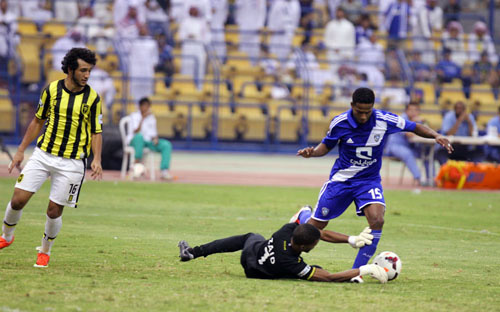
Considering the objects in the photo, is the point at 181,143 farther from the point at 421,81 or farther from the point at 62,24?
the point at 421,81

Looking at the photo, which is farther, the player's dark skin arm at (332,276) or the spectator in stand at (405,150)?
the spectator in stand at (405,150)

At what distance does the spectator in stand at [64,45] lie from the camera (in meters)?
25.9

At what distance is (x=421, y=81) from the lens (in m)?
29.4

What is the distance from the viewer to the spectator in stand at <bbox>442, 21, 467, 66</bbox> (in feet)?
99.4

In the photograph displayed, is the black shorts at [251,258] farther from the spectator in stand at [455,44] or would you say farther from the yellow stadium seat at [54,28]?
the spectator in stand at [455,44]

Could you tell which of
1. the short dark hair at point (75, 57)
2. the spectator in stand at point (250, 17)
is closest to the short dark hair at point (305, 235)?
the short dark hair at point (75, 57)

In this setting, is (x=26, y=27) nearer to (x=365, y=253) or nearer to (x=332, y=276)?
(x=365, y=253)

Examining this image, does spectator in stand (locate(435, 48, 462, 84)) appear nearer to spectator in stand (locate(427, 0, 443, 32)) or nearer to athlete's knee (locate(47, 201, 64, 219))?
spectator in stand (locate(427, 0, 443, 32))

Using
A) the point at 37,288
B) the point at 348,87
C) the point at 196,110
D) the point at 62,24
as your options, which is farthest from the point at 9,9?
the point at 37,288

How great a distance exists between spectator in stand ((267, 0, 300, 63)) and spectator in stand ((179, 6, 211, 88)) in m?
2.69

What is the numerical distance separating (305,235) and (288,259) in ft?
1.21

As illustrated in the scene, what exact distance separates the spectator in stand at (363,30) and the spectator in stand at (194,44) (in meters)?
6.06

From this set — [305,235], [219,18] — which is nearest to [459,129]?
[219,18]

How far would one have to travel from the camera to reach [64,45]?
26.4 m
